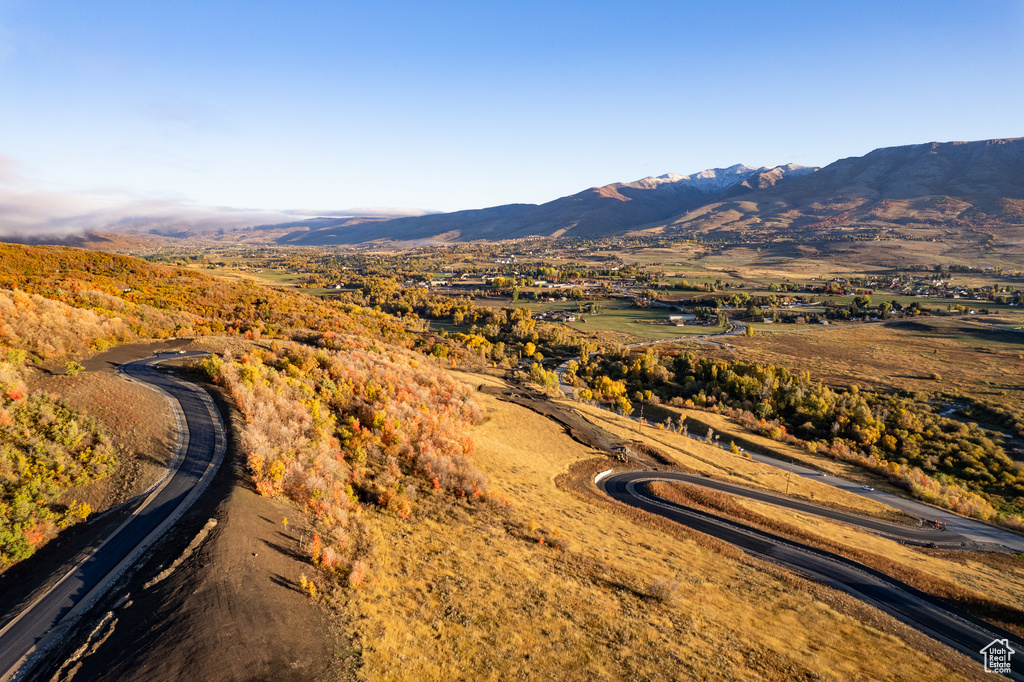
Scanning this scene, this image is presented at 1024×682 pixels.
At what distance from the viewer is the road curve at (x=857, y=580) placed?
22016 mm

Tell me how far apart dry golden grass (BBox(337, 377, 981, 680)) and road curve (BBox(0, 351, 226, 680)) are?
291 inches

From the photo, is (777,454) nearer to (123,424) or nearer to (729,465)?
(729,465)

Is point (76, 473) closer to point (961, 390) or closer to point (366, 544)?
point (366, 544)

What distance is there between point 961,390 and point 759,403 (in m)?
44.6

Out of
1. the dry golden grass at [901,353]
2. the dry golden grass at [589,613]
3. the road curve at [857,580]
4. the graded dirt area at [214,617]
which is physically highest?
the graded dirt area at [214,617]

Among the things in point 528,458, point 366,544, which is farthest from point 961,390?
point 366,544

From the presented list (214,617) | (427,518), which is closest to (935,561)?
(427,518)

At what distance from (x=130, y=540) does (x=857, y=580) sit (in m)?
36.1

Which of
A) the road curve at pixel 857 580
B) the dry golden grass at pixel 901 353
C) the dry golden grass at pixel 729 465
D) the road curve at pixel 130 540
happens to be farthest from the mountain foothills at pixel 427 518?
the dry golden grass at pixel 901 353

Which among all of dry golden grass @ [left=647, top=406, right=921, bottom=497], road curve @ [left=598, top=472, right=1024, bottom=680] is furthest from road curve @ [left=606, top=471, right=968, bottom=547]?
road curve @ [left=598, top=472, right=1024, bottom=680]

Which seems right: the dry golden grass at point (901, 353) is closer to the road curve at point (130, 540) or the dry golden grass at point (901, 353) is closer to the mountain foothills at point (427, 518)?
the mountain foothills at point (427, 518)

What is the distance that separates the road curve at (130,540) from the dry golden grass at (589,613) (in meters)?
7.39

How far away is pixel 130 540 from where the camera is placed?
14680 mm

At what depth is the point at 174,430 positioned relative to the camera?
69.0 ft
